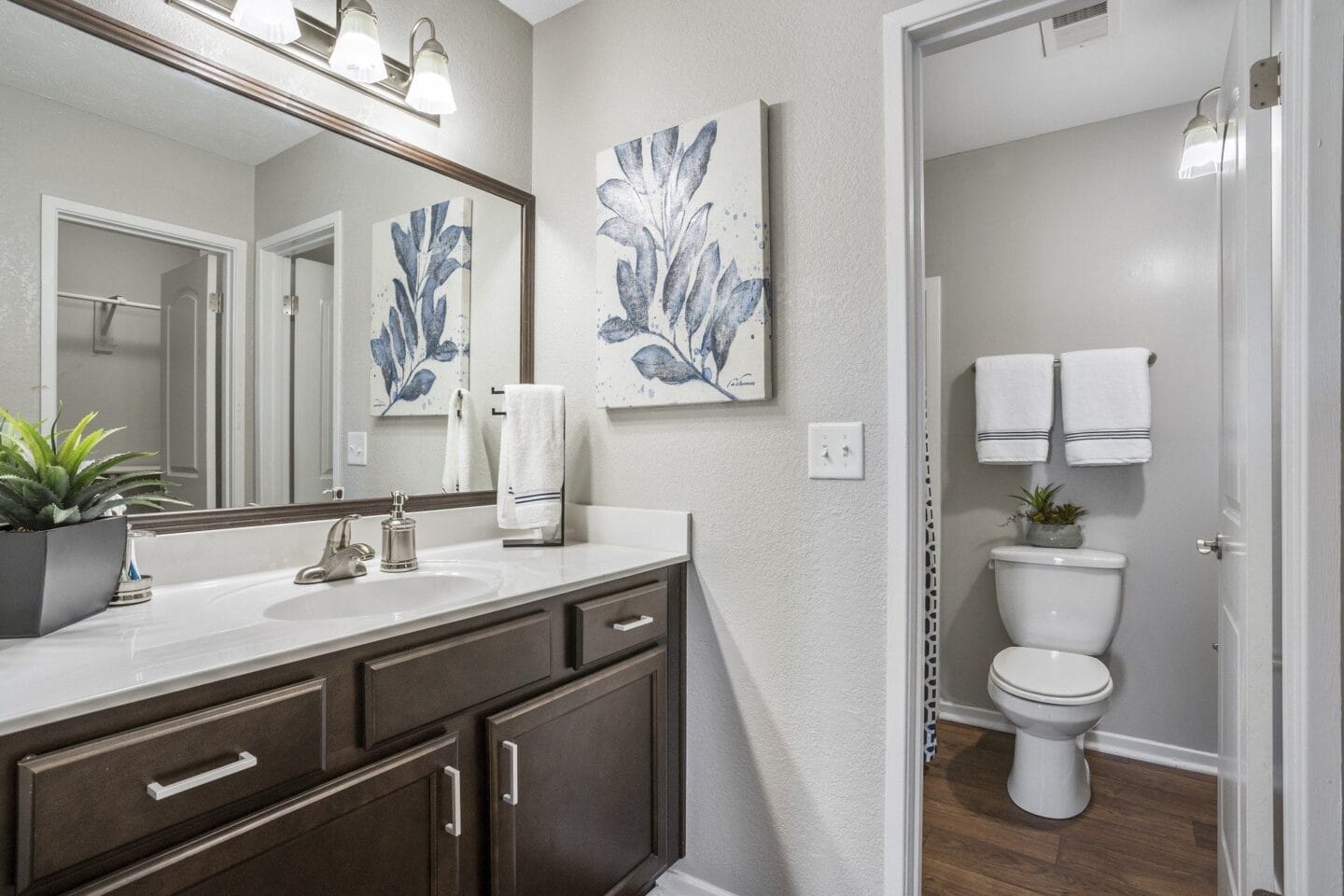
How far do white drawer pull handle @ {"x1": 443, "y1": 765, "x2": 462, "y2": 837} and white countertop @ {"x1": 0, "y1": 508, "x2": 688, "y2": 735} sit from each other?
0.78 ft

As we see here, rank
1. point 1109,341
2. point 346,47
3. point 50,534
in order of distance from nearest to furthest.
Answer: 1. point 50,534
2. point 346,47
3. point 1109,341

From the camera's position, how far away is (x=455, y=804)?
105cm

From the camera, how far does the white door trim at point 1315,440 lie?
68 cm

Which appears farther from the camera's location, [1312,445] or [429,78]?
[429,78]

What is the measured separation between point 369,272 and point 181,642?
960mm

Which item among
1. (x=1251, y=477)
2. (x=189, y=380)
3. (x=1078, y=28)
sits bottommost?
(x=1251, y=477)

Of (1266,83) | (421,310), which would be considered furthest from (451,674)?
(1266,83)

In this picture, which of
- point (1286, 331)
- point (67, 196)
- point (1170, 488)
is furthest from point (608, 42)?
point (1170, 488)

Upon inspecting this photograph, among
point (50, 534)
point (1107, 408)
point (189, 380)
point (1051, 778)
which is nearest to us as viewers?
point (50, 534)

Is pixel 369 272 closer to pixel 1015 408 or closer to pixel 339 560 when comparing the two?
pixel 339 560

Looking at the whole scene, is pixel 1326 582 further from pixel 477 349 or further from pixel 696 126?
Answer: pixel 477 349

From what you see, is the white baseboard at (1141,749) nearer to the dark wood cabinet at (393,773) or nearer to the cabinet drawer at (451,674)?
the dark wood cabinet at (393,773)

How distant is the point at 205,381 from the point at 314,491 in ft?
1.00

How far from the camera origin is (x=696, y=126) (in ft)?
5.26
